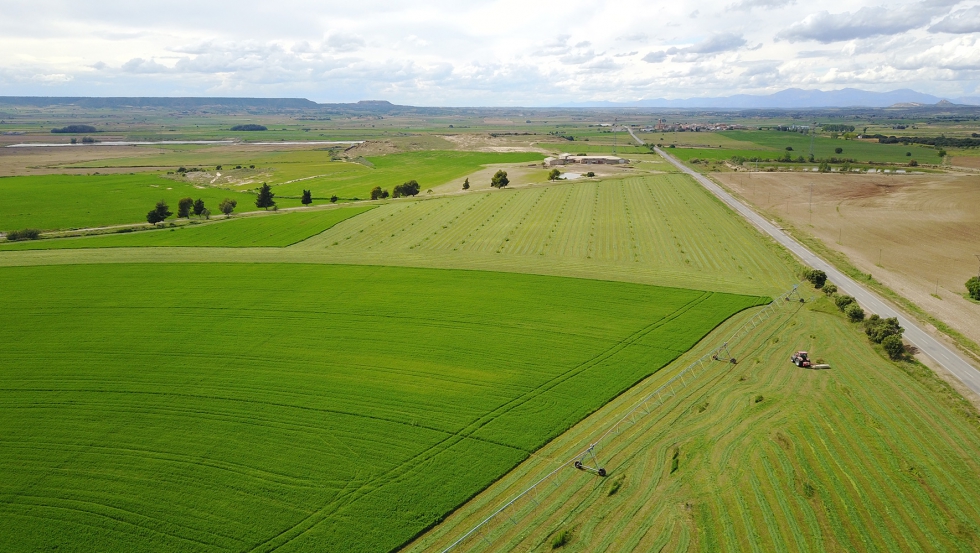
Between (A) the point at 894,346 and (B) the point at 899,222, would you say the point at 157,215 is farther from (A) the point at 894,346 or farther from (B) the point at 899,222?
(B) the point at 899,222

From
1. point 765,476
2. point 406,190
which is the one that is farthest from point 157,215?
point 765,476

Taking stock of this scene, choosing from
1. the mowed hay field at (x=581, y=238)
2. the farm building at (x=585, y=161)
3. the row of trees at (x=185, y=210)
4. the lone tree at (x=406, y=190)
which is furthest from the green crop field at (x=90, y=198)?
the farm building at (x=585, y=161)

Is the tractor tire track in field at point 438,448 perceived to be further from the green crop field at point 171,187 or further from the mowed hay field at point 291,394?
the green crop field at point 171,187

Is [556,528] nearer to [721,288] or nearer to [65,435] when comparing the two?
[65,435]

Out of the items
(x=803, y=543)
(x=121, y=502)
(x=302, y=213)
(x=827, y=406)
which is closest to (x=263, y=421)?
(x=121, y=502)

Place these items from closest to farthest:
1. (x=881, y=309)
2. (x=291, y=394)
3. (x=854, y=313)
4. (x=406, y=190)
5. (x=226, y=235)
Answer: (x=291, y=394) → (x=854, y=313) → (x=881, y=309) → (x=226, y=235) → (x=406, y=190)

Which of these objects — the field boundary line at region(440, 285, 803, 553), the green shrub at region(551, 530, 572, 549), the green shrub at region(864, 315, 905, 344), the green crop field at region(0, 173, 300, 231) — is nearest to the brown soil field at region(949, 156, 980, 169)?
the green shrub at region(864, 315, 905, 344)
